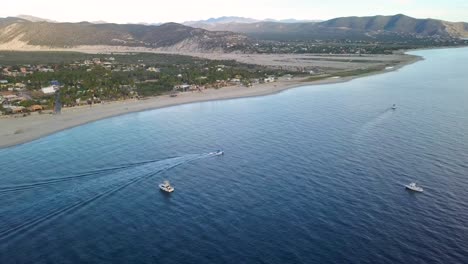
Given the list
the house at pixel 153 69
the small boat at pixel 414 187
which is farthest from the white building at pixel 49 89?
the small boat at pixel 414 187

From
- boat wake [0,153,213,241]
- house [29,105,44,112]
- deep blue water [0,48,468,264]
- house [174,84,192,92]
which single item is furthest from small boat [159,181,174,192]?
house [174,84,192,92]

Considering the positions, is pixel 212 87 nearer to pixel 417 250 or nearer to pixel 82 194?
pixel 82 194

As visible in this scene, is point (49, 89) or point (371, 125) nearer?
point (371, 125)

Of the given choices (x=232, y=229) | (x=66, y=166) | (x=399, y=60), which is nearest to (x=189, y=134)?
(x=66, y=166)

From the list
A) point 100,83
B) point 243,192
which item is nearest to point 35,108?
point 100,83

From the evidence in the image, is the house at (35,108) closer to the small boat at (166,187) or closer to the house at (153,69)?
the small boat at (166,187)

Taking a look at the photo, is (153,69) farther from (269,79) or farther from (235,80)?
(269,79)
